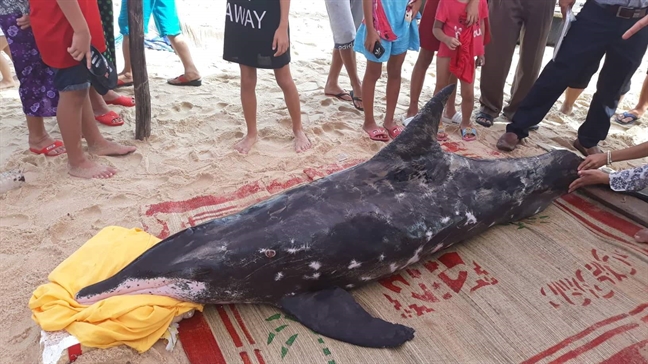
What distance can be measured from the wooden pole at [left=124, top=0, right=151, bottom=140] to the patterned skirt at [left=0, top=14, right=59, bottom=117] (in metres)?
0.68

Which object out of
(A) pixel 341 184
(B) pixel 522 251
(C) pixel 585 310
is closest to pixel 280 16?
(A) pixel 341 184

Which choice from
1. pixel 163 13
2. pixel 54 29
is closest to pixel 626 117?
pixel 163 13

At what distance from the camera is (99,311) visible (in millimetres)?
2244

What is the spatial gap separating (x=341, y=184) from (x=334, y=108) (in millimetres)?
2652

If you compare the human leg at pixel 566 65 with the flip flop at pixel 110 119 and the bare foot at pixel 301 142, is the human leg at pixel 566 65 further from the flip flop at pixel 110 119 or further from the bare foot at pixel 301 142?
the flip flop at pixel 110 119

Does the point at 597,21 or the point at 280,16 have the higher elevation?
the point at 597,21

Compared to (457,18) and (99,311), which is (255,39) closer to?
(457,18)

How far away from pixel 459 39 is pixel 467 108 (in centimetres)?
74

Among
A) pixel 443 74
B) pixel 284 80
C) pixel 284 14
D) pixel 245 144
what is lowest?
pixel 245 144

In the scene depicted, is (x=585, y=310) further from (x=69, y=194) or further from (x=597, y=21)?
(x=69, y=194)

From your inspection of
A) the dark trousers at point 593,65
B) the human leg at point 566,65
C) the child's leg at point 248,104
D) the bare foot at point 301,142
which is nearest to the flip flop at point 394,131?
the bare foot at point 301,142

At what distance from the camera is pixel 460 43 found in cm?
434

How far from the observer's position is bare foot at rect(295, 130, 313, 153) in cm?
435

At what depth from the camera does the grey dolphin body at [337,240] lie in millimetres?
2385
